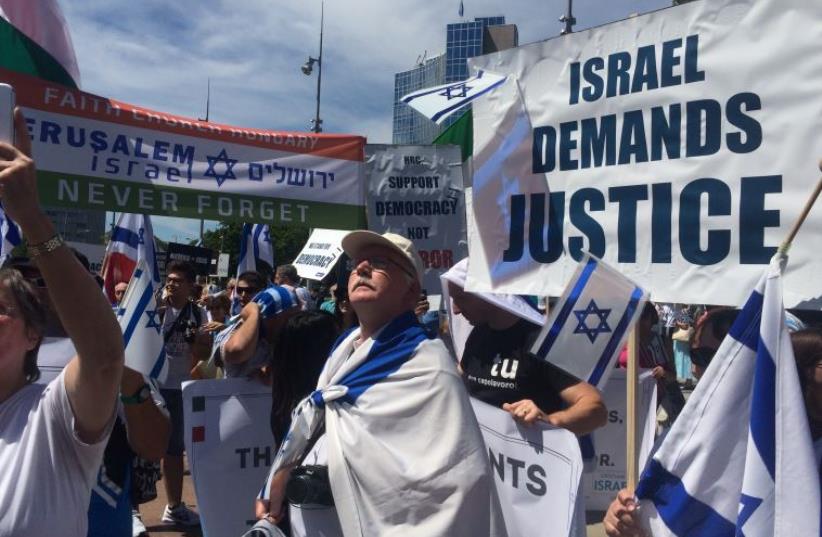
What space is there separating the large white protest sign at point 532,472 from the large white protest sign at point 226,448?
162cm

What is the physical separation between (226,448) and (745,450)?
2.70 meters

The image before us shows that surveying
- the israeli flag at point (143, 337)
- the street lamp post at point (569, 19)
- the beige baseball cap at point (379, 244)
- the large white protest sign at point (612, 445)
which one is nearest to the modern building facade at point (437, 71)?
the street lamp post at point (569, 19)

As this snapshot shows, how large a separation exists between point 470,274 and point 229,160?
5.72 ft

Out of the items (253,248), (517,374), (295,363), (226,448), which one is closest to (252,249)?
(253,248)

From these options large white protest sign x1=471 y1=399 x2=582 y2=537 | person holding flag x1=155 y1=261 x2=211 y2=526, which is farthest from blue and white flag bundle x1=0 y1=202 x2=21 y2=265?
large white protest sign x1=471 y1=399 x2=582 y2=537

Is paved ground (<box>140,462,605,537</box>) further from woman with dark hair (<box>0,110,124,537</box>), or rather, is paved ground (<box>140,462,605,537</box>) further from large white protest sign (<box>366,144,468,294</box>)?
woman with dark hair (<box>0,110,124,537</box>)

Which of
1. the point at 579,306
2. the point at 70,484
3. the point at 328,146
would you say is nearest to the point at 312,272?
the point at 328,146

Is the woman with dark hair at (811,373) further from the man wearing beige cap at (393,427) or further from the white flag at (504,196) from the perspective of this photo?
the white flag at (504,196)

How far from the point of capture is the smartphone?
1.79m

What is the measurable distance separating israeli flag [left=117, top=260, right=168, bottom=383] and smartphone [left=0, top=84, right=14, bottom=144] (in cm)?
124

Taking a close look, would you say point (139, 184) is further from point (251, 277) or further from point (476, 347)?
point (251, 277)

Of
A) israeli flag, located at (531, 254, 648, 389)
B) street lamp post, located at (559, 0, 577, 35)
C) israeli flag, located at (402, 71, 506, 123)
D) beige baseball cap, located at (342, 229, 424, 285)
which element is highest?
street lamp post, located at (559, 0, 577, 35)

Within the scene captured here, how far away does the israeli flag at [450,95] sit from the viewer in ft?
10.9

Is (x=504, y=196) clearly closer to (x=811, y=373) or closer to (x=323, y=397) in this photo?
(x=323, y=397)
